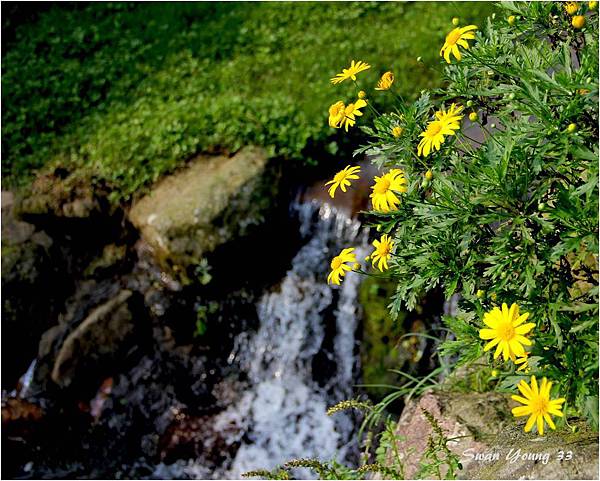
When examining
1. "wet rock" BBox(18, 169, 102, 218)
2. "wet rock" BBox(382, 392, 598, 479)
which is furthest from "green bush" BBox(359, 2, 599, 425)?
"wet rock" BBox(18, 169, 102, 218)

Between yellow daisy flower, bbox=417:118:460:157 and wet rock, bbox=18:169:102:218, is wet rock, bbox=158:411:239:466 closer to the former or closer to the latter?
wet rock, bbox=18:169:102:218

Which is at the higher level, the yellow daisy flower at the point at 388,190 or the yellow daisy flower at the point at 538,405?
the yellow daisy flower at the point at 388,190

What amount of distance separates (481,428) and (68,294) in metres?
3.54

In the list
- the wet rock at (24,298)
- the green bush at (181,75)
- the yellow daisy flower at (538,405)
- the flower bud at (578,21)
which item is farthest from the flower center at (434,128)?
the wet rock at (24,298)

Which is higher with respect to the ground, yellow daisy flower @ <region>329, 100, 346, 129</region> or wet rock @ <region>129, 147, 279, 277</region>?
yellow daisy flower @ <region>329, 100, 346, 129</region>

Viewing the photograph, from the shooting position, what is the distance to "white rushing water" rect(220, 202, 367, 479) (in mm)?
4441


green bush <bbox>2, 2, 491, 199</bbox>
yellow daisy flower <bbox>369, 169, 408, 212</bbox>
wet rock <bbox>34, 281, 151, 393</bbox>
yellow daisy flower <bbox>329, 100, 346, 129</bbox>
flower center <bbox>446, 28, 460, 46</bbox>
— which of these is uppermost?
flower center <bbox>446, 28, 460, 46</bbox>

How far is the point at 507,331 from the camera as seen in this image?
1893 millimetres

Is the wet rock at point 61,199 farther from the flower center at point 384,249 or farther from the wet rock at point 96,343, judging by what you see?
the flower center at point 384,249

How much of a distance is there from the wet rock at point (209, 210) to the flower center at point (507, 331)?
3072 mm

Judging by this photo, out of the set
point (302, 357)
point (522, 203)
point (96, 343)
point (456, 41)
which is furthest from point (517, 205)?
point (96, 343)

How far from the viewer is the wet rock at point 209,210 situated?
4.77m

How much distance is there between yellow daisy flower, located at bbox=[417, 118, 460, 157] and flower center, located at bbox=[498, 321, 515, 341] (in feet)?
1.97

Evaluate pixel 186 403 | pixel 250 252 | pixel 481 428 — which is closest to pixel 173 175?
pixel 250 252
